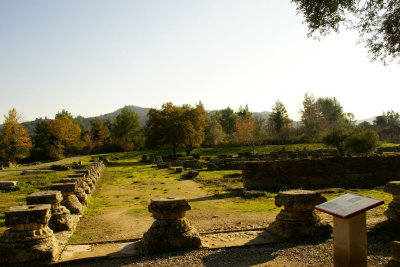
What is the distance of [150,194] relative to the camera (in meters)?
13.5

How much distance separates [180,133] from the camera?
3797 centimetres

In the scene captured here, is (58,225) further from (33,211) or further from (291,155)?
(291,155)

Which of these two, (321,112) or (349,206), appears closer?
(349,206)

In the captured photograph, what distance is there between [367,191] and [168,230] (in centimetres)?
1008

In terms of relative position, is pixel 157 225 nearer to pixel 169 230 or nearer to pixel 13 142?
pixel 169 230

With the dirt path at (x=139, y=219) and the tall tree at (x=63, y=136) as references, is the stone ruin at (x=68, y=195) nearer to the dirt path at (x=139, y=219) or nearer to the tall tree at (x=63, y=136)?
the dirt path at (x=139, y=219)

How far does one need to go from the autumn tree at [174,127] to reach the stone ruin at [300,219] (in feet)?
104

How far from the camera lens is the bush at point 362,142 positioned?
26094mm

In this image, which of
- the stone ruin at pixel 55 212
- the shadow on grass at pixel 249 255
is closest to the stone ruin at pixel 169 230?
the shadow on grass at pixel 249 255

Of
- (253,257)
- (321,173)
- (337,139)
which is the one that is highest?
(337,139)

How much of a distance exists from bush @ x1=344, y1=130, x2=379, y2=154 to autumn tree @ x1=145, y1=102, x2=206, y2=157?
17487 mm

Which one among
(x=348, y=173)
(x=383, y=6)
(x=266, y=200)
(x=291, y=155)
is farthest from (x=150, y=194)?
(x=291, y=155)

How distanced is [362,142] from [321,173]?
13464 mm

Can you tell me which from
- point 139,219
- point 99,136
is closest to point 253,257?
point 139,219
